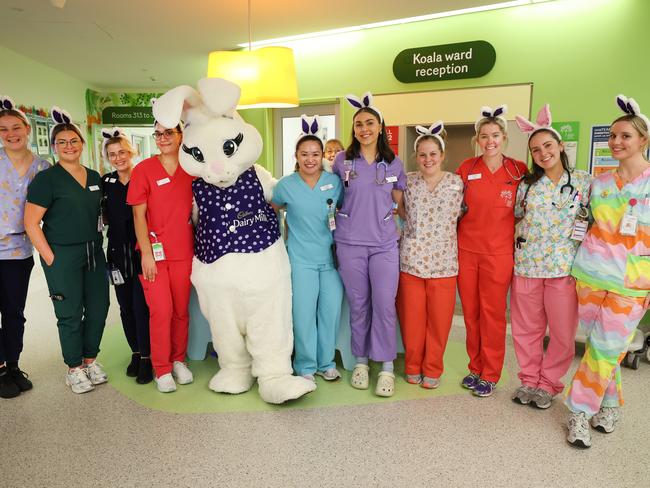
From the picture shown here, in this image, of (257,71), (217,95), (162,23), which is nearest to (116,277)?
(217,95)

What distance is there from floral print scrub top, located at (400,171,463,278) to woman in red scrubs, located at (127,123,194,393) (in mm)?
1256

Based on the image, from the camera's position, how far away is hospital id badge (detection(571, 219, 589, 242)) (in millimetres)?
2297

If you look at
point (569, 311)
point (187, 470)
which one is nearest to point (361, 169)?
point (569, 311)

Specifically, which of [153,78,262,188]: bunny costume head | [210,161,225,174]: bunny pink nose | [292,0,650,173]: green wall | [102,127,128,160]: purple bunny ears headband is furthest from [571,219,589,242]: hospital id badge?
[102,127,128,160]: purple bunny ears headband

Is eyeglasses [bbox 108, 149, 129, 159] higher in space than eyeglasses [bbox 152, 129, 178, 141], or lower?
lower

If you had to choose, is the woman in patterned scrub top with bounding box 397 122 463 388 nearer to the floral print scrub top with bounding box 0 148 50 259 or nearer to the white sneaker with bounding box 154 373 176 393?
the white sneaker with bounding box 154 373 176 393

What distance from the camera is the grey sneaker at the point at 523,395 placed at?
259 cm

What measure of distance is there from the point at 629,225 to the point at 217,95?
2034 millimetres

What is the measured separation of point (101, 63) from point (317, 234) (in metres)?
5.73

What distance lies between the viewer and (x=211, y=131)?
7.97ft

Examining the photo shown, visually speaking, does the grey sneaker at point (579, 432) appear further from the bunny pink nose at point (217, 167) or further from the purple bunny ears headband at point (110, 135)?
the purple bunny ears headband at point (110, 135)

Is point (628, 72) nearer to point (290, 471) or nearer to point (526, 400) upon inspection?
point (526, 400)

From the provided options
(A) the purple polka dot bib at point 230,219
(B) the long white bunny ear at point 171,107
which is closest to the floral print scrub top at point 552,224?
(A) the purple polka dot bib at point 230,219

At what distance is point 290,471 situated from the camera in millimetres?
2057
